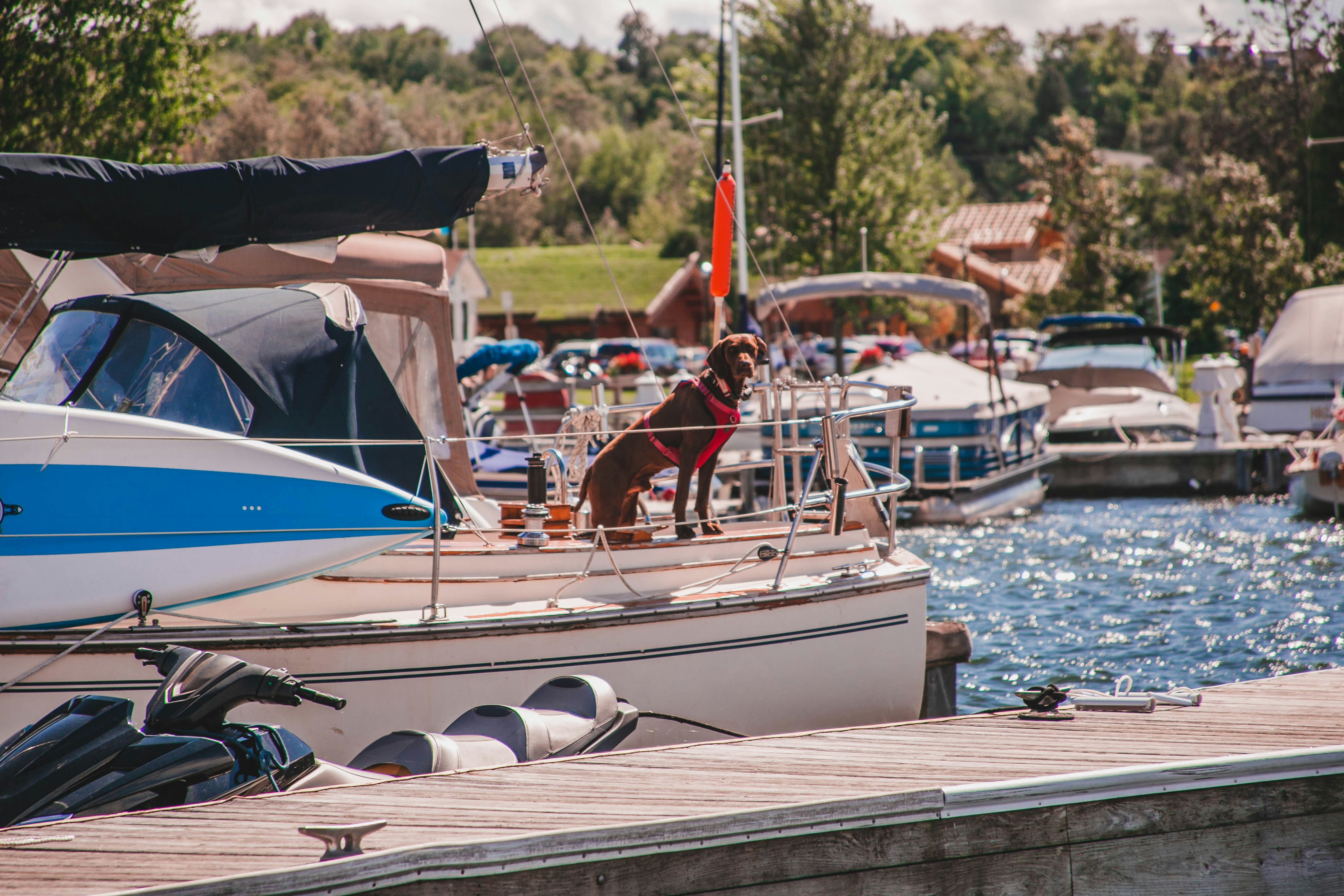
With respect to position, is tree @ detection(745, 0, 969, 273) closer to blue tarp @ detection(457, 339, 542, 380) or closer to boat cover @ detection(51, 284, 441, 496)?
blue tarp @ detection(457, 339, 542, 380)

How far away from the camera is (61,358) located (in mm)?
5453

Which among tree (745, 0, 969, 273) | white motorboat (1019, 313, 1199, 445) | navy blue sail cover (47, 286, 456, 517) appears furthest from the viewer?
tree (745, 0, 969, 273)

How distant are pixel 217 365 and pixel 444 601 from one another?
1.56m

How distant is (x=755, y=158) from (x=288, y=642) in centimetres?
2678

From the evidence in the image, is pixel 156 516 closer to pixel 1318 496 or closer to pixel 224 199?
pixel 224 199

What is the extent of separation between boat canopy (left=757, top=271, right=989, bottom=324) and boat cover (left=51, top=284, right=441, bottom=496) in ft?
27.0

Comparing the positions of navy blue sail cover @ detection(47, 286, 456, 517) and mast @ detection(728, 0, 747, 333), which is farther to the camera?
mast @ detection(728, 0, 747, 333)

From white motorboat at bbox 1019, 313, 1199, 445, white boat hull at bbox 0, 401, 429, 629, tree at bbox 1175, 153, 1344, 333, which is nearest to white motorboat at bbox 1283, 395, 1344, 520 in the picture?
white motorboat at bbox 1019, 313, 1199, 445

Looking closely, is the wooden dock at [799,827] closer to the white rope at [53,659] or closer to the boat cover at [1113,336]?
the white rope at [53,659]

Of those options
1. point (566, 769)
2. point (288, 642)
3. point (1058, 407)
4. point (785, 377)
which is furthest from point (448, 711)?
point (1058, 407)

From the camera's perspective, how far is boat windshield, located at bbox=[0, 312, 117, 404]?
537 cm

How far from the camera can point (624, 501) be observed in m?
6.45

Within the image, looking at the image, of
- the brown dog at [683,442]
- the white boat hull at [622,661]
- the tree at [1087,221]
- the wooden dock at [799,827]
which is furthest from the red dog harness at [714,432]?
the tree at [1087,221]

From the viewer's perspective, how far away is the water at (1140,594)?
8.63 metres
